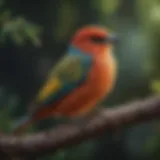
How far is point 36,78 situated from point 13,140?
0.49 ft

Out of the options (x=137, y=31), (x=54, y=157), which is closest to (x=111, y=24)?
(x=137, y=31)

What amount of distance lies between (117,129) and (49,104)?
158 millimetres

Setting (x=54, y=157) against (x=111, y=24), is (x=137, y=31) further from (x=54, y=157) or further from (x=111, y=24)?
(x=54, y=157)

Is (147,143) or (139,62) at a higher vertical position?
(139,62)

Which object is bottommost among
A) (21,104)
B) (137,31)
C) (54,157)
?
(54,157)

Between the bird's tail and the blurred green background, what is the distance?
0.01 meters

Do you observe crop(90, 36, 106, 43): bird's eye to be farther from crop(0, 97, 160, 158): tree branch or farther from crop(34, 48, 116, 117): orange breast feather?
crop(0, 97, 160, 158): tree branch

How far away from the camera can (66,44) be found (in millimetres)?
1560

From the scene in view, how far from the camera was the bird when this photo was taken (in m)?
1.52

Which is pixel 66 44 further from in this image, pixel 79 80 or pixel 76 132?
pixel 76 132

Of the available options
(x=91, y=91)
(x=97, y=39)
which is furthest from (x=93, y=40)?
(x=91, y=91)

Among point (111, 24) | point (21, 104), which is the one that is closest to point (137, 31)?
point (111, 24)

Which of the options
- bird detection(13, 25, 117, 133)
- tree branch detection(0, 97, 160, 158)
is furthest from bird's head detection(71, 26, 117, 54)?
tree branch detection(0, 97, 160, 158)

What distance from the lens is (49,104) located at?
1.53 m
